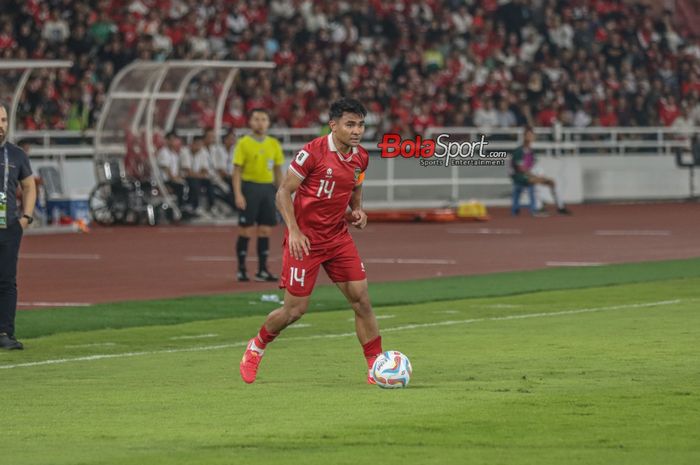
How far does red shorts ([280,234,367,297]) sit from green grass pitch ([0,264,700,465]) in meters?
0.70

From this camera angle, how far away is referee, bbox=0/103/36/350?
14.7 metres

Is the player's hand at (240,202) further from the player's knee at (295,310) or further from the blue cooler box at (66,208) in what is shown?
the blue cooler box at (66,208)

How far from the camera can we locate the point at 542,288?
21.0 meters

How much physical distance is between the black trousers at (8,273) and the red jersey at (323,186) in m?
3.78

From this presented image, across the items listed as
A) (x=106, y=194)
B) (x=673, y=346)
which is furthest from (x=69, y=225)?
(x=673, y=346)

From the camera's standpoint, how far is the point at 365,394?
36.7 feet

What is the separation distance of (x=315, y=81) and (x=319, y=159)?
30413 millimetres

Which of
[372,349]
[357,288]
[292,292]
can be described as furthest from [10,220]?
[372,349]

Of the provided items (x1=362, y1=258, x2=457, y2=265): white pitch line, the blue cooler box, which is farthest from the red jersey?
the blue cooler box

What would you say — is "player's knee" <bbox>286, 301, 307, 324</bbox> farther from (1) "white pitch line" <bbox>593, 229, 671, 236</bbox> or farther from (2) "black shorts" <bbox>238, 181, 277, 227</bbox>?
(1) "white pitch line" <bbox>593, 229, 671, 236</bbox>

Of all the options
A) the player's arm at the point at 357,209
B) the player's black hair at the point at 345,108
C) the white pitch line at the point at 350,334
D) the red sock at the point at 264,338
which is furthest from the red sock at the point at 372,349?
the white pitch line at the point at 350,334

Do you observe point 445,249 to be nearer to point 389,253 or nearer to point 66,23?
point 389,253

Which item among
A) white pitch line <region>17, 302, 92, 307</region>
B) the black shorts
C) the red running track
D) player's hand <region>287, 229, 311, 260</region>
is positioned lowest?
the red running track

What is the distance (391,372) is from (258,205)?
34.2 feet
